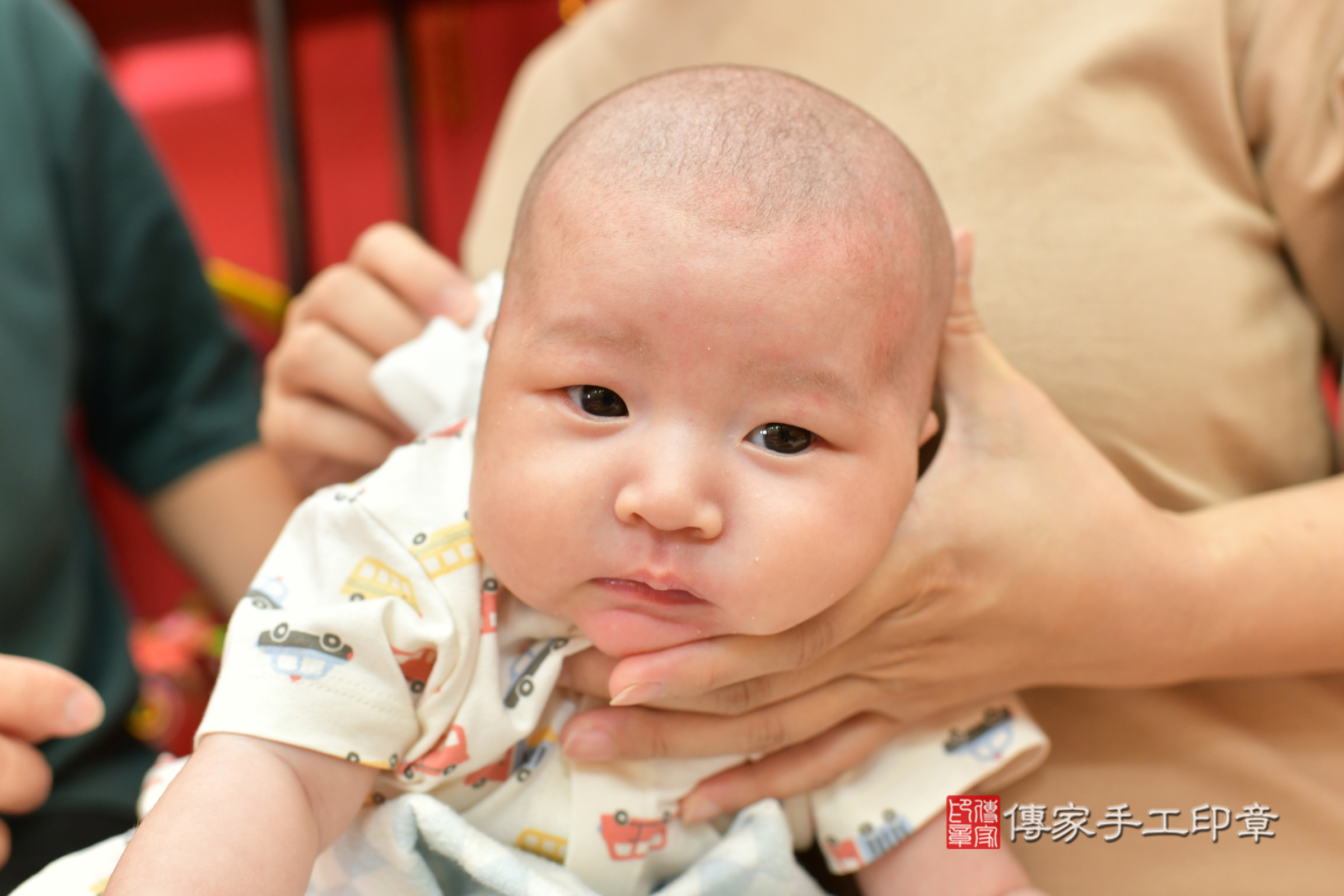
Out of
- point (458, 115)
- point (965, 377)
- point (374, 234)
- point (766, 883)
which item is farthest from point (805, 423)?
point (458, 115)

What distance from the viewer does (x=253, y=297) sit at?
2.28 metres

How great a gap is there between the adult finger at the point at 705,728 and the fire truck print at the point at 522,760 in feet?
0.10

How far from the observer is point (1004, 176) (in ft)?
3.06

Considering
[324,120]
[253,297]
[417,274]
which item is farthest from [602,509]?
[324,120]

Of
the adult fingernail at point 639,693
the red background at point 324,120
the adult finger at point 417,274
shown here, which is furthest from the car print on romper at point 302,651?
the red background at point 324,120

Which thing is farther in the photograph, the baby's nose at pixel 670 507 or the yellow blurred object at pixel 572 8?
the yellow blurred object at pixel 572 8

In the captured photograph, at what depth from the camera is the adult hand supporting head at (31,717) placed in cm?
80

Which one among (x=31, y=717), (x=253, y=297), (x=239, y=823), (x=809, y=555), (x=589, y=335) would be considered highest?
(x=589, y=335)

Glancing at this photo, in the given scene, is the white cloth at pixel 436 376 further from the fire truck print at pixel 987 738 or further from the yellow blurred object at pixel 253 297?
the yellow blurred object at pixel 253 297

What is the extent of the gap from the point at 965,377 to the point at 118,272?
120 centimetres

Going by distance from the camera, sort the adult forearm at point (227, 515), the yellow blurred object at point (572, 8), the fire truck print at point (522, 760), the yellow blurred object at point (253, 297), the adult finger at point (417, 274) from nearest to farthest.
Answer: the fire truck print at point (522, 760), the adult finger at point (417, 274), the adult forearm at point (227, 515), the yellow blurred object at point (253, 297), the yellow blurred object at point (572, 8)

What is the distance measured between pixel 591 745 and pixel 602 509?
0.78ft

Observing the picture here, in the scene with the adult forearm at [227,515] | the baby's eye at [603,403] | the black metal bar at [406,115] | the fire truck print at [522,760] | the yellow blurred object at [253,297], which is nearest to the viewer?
the baby's eye at [603,403]

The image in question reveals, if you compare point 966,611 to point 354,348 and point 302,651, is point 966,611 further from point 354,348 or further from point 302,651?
point 354,348
